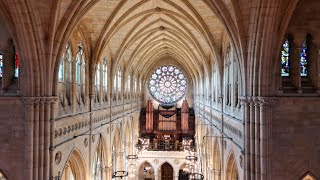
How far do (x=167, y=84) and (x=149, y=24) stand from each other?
2059 cm

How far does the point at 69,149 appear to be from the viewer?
1570 centimetres

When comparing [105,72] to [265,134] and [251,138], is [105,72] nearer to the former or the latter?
[251,138]

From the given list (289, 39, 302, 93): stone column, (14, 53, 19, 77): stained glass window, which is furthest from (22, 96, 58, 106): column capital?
(289, 39, 302, 93): stone column

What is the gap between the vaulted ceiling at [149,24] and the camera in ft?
59.6

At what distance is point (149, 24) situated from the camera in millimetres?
25391

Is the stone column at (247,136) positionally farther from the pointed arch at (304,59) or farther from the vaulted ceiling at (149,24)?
the vaulted ceiling at (149,24)

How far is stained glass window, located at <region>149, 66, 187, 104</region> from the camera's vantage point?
4531 cm

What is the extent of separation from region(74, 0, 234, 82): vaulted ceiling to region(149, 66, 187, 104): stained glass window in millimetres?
14836

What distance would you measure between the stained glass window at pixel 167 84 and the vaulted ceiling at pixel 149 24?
48.7 feet

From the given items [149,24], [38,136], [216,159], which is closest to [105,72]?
[149,24]

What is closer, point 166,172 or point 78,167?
point 78,167

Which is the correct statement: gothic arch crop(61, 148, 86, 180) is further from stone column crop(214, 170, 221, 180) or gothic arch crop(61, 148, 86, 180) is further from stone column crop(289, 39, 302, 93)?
stone column crop(289, 39, 302, 93)

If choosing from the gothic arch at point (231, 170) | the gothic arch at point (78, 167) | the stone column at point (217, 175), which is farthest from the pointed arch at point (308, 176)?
the gothic arch at point (78, 167)

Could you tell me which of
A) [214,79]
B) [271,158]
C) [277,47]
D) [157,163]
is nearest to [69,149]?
[271,158]
